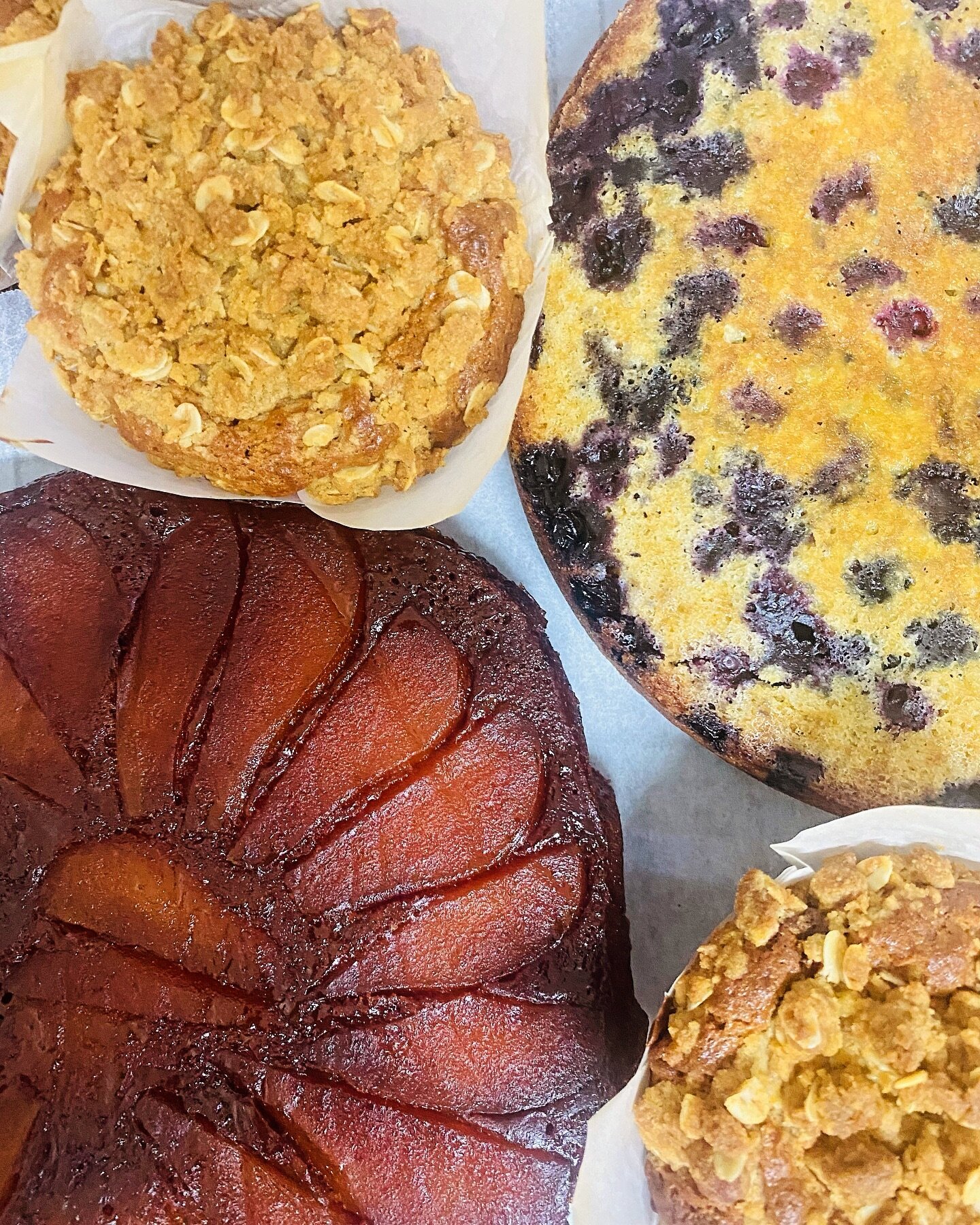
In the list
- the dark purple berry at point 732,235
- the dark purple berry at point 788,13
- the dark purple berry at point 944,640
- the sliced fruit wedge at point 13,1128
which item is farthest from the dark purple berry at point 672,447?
the sliced fruit wedge at point 13,1128

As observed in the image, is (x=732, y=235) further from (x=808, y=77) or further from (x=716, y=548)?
(x=716, y=548)

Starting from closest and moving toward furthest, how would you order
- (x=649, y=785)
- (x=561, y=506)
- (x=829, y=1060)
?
(x=829, y=1060), (x=561, y=506), (x=649, y=785)

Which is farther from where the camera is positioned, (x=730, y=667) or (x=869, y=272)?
(x=730, y=667)

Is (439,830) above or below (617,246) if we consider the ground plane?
below

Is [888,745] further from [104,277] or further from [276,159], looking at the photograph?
[104,277]

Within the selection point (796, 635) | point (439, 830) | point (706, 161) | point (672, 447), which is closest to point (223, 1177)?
point (439, 830)

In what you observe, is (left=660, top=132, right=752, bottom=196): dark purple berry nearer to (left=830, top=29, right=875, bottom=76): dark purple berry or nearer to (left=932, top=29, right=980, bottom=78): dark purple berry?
(left=830, top=29, right=875, bottom=76): dark purple berry

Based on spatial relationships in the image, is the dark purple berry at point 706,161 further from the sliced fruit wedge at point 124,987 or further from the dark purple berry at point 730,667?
the sliced fruit wedge at point 124,987
